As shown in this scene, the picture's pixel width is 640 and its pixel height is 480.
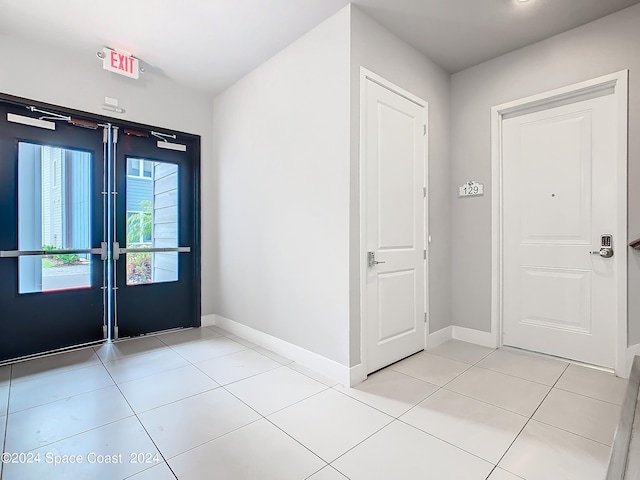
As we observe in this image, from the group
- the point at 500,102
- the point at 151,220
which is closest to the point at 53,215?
the point at 151,220

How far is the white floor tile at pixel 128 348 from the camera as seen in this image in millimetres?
3168

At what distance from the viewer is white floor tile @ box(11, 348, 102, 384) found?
2.72 m

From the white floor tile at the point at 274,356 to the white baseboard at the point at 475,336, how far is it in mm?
1882

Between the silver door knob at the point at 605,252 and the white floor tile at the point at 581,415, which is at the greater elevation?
the silver door knob at the point at 605,252

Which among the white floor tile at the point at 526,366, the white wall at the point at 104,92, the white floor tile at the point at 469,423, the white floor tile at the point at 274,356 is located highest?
the white wall at the point at 104,92

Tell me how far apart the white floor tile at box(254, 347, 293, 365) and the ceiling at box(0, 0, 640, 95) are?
9.59ft

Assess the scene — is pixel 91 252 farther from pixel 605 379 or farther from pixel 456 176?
pixel 605 379

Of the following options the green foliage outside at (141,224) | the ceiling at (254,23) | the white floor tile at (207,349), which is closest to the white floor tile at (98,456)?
the white floor tile at (207,349)

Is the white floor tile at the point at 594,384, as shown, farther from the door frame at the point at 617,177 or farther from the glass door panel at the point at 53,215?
the glass door panel at the point at 53,215

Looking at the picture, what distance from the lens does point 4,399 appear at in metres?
2.29

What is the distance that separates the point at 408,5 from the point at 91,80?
3.13 metres

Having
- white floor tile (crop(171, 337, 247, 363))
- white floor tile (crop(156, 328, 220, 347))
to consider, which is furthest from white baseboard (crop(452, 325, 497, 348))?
white floor tile (crop(156, 328, 220, 347))

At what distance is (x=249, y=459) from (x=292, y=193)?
208cm

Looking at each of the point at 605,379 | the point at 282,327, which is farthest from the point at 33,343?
the point at 605,379
